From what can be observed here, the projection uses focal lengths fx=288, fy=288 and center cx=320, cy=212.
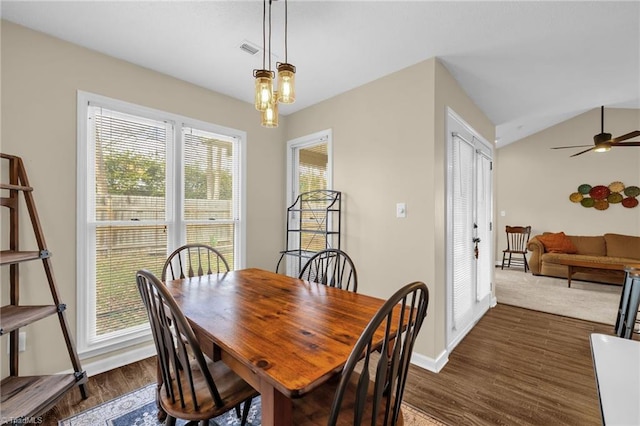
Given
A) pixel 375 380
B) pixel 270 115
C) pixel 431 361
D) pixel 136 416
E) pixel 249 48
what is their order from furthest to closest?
pixel 431 361
pixel 249 48
pixel 136 416
pixel 270 115
pixel 375 380

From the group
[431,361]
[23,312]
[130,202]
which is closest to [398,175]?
[431,361]

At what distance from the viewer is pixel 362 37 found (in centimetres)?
206

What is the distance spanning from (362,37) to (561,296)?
4.69m

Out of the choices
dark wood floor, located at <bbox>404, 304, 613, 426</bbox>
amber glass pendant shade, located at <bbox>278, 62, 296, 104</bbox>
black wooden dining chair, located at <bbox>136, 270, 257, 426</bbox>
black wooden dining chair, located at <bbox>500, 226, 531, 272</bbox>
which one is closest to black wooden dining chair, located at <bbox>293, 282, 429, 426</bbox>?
black wooden dining chair, located at <bbox>136, 270, 257, 426</bbox>

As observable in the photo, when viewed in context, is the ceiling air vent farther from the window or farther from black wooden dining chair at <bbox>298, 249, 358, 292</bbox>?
black wooden dining chair at <bbox>298, 249, 358, 292</bbox>

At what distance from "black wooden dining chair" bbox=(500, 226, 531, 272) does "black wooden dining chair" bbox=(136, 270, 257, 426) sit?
260 inches

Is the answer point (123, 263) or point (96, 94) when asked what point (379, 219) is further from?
point (96, 94)

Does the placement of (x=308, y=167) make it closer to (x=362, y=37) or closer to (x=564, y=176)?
(x=362, y=37)

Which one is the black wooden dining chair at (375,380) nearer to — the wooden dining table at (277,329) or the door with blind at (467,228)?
the wooden dining table at (277,329)

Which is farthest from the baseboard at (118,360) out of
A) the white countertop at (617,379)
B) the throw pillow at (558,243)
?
the throw pillow at (558,243)

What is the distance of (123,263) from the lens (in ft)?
7.91

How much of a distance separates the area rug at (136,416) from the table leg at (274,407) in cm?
94

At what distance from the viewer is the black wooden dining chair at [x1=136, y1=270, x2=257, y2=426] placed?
1.06m

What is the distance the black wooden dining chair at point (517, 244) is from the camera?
6195mm
